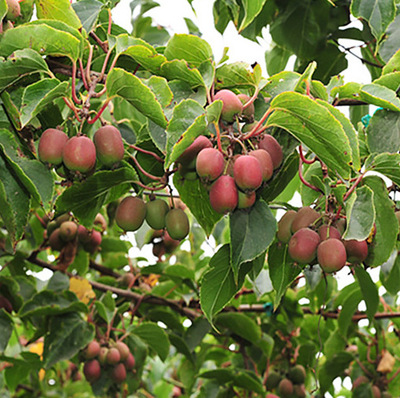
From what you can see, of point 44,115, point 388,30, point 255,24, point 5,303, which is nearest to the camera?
point 44,115

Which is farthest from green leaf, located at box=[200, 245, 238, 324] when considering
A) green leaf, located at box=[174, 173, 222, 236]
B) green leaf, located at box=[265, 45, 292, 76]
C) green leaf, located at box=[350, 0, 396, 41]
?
green leaf, located at box=[265, 45, 292, 76]

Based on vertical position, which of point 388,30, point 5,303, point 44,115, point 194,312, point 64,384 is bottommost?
point 64,384

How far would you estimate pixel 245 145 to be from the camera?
1.27 metres

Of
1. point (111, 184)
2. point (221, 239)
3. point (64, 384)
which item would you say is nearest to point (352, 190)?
point (111, 184)

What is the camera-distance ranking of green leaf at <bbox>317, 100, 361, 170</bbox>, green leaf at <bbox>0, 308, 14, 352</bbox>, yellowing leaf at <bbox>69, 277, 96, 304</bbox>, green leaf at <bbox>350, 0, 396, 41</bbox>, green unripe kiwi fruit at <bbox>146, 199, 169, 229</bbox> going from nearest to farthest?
green leaf at <bbox>317, 100, 361, 170</bbox>
green unripe kiwi fruit at <bbox>146, 199, 169, 229</bbox>
green leaf at <bbox>350, 0, 396, 41</bbox>
green leaf at <bbox>0, 308, 14, 352</bbox>
yellowing leaf at <bbox>69, 277, 96, 304</bbox>

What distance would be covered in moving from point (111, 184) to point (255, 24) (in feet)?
3.28

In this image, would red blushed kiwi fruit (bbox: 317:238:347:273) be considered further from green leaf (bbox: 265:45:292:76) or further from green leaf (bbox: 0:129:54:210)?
green leaf (bbox: 265:45:292:76)

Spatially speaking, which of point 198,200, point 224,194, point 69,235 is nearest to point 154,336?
point 69,235

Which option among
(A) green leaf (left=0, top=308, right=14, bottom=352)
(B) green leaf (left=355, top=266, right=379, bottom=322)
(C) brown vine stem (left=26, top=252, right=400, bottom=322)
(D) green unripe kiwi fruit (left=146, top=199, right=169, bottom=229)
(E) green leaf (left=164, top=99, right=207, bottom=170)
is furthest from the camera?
(C) brown vine stem (left=26, top=252, right=400, bottom=322)

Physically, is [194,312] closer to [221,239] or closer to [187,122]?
[221,239]

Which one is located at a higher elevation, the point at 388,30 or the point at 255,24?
the point at 388,30

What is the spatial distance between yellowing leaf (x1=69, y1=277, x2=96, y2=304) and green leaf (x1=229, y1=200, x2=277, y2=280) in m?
1.34

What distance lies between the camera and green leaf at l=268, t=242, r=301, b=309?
143cm

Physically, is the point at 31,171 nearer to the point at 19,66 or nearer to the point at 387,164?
the point at 19,66
